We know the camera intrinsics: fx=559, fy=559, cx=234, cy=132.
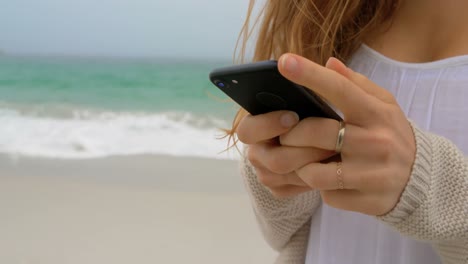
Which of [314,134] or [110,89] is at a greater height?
[314,134]

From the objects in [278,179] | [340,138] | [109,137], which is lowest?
[109,137]

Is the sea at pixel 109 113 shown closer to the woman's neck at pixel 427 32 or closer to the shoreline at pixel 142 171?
the shoreline at pixel 142 171

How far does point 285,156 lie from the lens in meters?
0.52

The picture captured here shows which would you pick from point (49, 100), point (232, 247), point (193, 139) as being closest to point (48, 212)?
point (232, 247)

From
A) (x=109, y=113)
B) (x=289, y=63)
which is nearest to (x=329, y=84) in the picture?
(x=289, y=63)

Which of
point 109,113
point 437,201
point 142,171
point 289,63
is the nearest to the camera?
point 289,63

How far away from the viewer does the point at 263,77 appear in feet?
1.62

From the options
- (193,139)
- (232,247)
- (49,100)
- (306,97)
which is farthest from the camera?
(49,100)

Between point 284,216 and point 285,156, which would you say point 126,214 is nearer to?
point 284,216

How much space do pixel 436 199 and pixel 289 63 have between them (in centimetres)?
22

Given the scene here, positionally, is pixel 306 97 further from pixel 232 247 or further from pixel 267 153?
pixel 232 247

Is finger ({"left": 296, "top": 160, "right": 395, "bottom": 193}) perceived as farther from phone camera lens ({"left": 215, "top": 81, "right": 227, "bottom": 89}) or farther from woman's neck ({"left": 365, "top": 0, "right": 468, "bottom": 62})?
woman's neck ({"left": 365, "top": 0, "right": 468, "bottom": 62})

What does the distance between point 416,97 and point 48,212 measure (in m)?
2.42

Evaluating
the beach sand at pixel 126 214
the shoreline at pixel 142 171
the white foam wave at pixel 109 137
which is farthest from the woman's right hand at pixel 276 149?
the white foam wave at pixel 109 137
